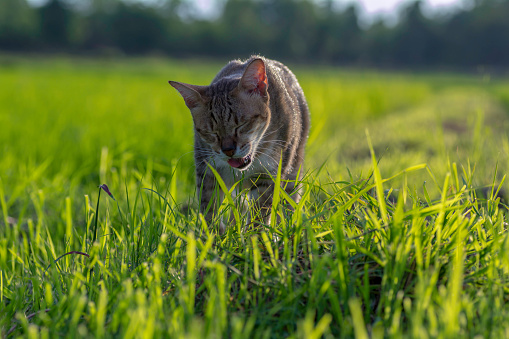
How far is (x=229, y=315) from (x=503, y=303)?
0.78m

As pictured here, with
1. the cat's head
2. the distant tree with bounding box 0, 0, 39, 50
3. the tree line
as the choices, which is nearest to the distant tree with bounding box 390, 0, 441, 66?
the tree line

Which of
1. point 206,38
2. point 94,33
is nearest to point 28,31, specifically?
point 94,33

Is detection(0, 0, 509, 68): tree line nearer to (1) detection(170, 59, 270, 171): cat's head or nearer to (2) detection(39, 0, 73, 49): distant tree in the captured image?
(2) detection(39, 0, 73, 49): distant tree

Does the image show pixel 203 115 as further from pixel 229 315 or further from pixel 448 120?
pixel 448 120

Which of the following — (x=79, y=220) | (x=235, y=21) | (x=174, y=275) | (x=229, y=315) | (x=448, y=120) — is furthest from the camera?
(x=235, y=21)

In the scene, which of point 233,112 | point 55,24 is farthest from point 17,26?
point 233,112

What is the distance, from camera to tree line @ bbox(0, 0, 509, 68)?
1884 inches

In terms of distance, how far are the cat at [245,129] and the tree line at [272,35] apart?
46632 mm

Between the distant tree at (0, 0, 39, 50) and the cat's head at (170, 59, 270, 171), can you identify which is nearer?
the cat's head at (170, 59, 270, 171)

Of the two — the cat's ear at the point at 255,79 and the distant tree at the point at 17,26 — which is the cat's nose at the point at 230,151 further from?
the distant tree at the point at 17,26

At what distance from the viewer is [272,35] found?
53781 millimetres

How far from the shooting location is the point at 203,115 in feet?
7.41

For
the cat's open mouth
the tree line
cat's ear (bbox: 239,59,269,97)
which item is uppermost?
the tree line

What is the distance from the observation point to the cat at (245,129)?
216cm
